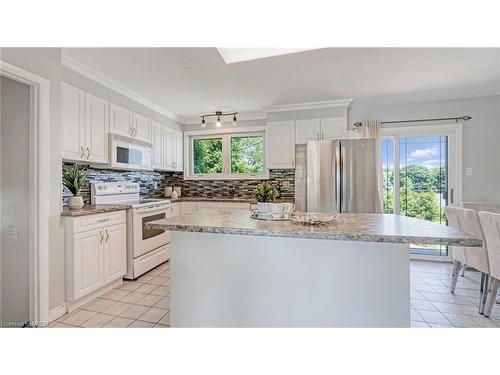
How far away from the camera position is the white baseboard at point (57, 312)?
2.03 metres

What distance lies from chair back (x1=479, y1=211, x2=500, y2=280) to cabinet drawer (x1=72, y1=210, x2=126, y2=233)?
3.58m

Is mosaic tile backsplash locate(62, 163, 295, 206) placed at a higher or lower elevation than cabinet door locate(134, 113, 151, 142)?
lower

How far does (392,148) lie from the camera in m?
3.84

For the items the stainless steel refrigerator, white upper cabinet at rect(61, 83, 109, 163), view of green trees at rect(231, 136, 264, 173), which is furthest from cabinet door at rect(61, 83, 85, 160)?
the stainless steel refrigerator

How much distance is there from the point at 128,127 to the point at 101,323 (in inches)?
93.3

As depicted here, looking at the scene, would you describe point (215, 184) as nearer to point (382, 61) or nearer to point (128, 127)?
point (128, 127)

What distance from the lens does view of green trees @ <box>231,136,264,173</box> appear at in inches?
175

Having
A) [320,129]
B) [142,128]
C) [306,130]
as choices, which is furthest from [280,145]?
[142,128]

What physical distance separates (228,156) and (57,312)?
321 centimetres

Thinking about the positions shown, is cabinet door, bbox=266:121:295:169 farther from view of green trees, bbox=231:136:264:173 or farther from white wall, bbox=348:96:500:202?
white wall, bbox=348:96:500:202

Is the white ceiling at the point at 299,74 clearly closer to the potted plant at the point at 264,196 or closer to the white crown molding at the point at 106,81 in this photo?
the white crown molding at the point at 106,81

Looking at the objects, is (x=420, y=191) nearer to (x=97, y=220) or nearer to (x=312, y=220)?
(x=312, y=220)

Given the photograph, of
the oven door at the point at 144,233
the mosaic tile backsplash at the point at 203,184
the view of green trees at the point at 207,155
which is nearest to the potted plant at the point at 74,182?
the oven door at the point at 144,233

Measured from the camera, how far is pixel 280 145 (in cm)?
396
